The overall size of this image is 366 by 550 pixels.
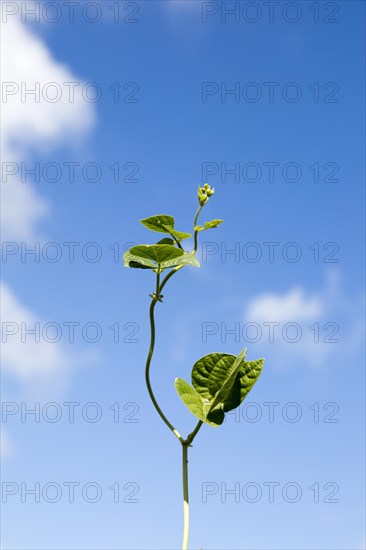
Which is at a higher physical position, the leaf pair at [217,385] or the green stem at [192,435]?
the leaf pair at [217,385]

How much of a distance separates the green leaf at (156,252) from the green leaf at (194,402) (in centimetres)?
24

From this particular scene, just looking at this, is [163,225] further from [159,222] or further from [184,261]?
[184,261]

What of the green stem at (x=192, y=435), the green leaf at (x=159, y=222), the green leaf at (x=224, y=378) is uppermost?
the green leaf at (x=159, y=222)

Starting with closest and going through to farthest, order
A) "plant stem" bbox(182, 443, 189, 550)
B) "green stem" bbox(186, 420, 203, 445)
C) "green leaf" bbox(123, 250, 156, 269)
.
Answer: "plant stem" bbox(182, 443, 189, 550) < "green stem" bbox(186, 420, 203, 445) < "green leaf" bbox(123, 250, 156, 269)

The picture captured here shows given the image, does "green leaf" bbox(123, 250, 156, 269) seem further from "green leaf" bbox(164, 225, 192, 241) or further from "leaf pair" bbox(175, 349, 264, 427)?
"leaf pair" bbox(175, 349, 264, 427)

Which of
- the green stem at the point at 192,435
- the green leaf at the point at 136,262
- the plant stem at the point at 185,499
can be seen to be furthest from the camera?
the green leaf at the point at 136,262

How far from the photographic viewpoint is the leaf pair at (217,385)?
3.64 ft

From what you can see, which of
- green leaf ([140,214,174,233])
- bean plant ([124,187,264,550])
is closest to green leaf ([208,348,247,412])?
bean plant ([124,187,264,550])

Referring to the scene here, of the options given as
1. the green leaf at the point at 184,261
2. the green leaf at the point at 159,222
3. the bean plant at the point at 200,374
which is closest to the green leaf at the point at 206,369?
the bean plant at the point at 200,374

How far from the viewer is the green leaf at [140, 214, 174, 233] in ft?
4.13

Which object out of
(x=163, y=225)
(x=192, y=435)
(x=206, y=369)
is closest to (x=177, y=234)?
(x=163, y=225)

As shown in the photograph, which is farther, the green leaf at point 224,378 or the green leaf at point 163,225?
the green leaf at point 163,225

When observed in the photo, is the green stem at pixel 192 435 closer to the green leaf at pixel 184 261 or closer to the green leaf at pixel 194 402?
the green leaf at pixel 194 402

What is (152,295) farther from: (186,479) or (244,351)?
(186,479)
